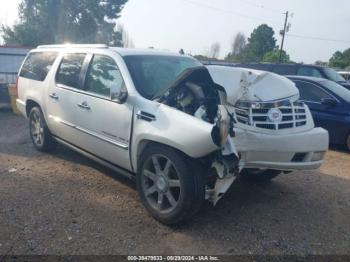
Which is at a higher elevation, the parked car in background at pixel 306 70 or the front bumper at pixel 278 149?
the parked car in background at pixel 306 70

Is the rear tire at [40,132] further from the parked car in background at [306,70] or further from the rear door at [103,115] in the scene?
the parked car in background at [306,70]

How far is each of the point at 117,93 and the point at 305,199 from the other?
279cm

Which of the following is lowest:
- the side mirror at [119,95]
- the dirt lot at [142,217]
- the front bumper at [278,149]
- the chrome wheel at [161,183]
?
the dirt lot at [142,217]

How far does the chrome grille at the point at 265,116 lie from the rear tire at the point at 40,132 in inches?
138

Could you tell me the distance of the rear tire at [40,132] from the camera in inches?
233

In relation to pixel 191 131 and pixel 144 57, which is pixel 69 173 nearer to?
pixel 144 57

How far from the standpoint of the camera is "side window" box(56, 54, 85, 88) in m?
4.98

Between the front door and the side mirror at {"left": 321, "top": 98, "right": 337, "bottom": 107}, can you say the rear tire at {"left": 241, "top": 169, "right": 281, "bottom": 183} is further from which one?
the side mirror at {"left": 321, "top": 98, "right": 337, "bottom": 107}

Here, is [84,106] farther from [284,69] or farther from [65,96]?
[284,69]

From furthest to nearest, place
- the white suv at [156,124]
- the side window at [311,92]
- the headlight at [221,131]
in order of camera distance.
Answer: the side window at [311,92] < the white suv at [156,124] < the headlight at [221,131]

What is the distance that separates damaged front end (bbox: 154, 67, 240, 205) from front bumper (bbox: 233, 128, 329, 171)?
0.65 ft

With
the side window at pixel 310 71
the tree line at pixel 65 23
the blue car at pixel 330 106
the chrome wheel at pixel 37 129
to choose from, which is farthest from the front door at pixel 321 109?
the tree line at pixel 65 23

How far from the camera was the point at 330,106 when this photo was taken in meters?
7.59

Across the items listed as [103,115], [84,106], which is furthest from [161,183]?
[84,106]
